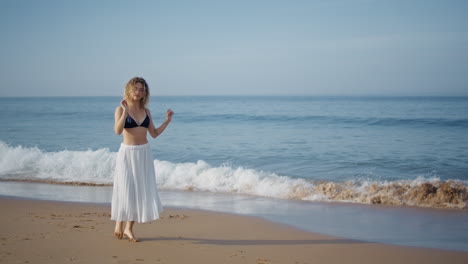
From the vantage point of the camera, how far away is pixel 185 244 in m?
5.29

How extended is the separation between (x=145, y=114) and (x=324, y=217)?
376 centimetres

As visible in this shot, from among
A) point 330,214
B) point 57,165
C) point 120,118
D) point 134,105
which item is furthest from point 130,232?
A: point 57,165

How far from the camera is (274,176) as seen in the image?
10.8 metres

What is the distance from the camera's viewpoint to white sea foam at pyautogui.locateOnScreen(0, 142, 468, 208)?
344 inches

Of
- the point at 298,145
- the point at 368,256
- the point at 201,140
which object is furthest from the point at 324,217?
the point at 201,140

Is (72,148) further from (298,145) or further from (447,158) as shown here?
(447,158)

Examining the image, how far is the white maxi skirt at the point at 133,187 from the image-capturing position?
5.20 meters

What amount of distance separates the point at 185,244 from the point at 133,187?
0.99 metres

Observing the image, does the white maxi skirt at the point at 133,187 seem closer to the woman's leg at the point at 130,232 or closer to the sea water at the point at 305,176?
the woman's leg at the point at 130,232

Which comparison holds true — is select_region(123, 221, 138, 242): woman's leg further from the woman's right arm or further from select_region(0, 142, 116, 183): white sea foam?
select_region(0, 142, 116, 183): white sea foam

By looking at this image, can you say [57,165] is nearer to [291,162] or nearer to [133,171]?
[291,162]

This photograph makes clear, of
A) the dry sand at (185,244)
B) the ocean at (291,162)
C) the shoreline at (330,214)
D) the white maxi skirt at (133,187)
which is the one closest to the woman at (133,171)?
the white maxi skirt at (133,187)

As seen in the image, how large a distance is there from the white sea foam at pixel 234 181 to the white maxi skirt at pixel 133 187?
4778 mm

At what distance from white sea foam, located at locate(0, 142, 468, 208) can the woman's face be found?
5.15 metres
